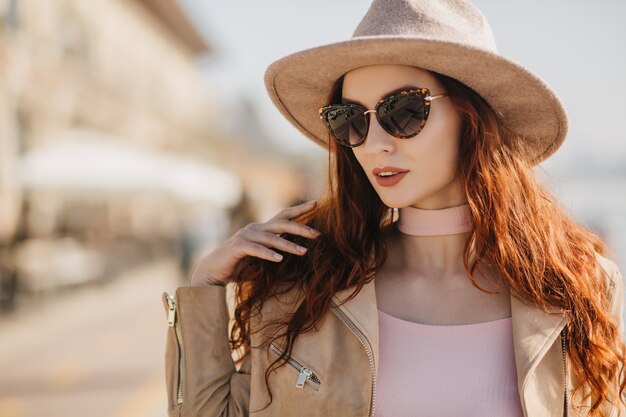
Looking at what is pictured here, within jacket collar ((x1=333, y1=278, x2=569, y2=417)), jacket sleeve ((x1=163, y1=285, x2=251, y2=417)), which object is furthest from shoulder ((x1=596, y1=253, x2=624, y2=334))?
jacket sleeve ((x1=163, y1=285, x2=251, y2=417))

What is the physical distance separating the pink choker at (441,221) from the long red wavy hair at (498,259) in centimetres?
7

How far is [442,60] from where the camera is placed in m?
1.94

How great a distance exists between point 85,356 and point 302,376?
21.6ft

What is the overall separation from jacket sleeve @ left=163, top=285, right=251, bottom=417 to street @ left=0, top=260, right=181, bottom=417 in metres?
3.88

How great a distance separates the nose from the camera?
2.00 metres

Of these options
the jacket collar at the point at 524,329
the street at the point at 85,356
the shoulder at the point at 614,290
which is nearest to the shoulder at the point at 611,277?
the shoulder at the point at 614,290

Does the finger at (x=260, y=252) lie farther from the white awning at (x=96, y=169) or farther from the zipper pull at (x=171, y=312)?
the white awning at (x=96, y=169)

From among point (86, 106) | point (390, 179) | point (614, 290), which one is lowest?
point (614, 290)

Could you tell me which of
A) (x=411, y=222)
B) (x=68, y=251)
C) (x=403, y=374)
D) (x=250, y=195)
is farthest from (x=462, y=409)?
(x=68, y=251)

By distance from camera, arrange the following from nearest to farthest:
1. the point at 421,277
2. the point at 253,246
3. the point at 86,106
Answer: the point at 253,246 < the point at 421,277 < the point at 86,106

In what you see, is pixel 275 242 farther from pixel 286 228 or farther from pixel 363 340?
pixel 363 340

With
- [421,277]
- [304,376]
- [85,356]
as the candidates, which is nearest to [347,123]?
[421,277]

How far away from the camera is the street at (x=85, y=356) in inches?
234

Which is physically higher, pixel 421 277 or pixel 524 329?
pixel 421 277
